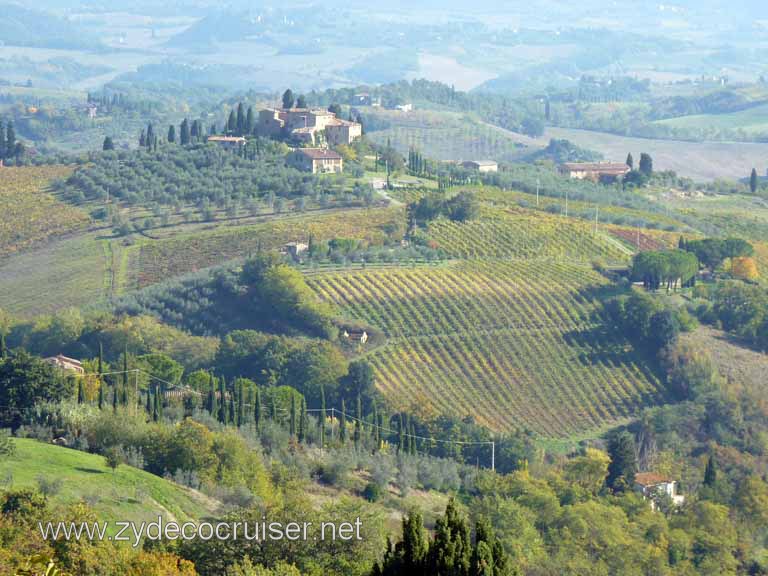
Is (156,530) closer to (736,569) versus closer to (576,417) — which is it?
(736,569)

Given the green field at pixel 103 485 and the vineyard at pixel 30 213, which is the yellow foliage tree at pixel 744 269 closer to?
the vineyard at pixel 30 213

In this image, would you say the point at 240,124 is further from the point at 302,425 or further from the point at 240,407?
the point at 302,425

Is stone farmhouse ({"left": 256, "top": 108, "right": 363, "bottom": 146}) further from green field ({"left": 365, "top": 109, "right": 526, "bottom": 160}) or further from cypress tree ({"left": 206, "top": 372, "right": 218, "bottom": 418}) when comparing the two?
cypress tree ({"left": 206, "top": 372, "right": 218, "bottom": 418})

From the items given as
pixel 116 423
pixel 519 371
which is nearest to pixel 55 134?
pixel 519 371

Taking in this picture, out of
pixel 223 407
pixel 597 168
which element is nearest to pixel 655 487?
pixel 223 407

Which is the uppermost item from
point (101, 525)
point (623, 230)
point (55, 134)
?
point (101, 525)

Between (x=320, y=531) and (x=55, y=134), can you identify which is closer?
(x=320, y=531)

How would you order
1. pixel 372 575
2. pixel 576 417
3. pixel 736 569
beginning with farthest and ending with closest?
1. pixel 576 417
2. pixel 736 569
3. pixel 372 575
